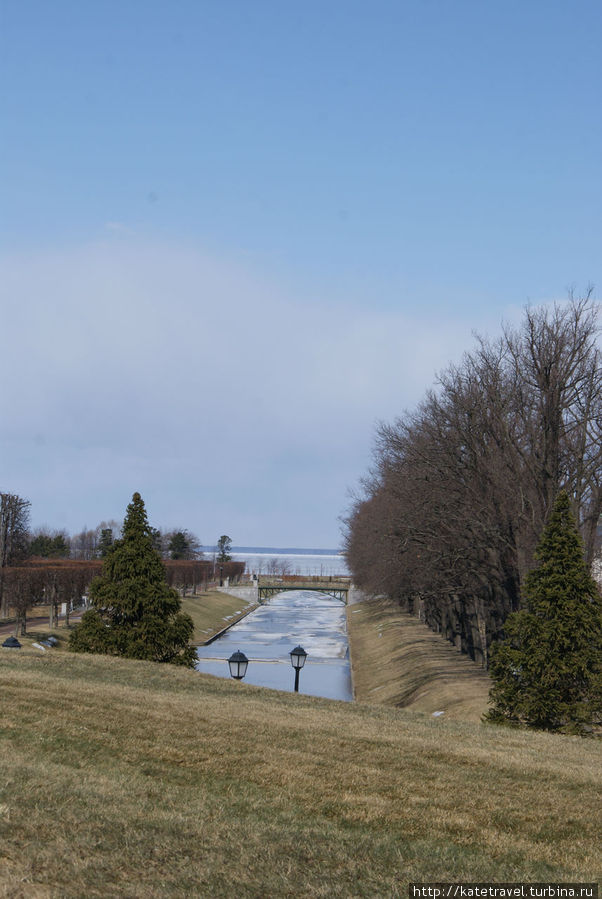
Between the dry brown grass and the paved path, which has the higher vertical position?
the paved path

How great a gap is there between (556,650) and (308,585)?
110790 millimetres

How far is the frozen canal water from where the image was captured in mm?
45319

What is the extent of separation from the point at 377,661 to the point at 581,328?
98.6 feet

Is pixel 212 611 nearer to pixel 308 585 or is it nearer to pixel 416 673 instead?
pixel 308 585

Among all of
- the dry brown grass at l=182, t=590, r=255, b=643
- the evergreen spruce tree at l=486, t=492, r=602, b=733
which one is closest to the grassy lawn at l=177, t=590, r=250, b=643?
the dry brown grass at l=182, t=590, r=255, b=643

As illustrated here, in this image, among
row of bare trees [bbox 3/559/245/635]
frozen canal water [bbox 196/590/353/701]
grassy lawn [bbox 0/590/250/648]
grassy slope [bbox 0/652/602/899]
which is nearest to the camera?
grassy slope [bbox 0/652/602/899]

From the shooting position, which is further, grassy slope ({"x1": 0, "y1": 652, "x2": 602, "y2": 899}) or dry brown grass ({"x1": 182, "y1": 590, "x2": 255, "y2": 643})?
dry brown grass ({"x1": 182, "y1": 590, "x2": 255, "y2": 643})

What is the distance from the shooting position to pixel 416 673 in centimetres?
4288

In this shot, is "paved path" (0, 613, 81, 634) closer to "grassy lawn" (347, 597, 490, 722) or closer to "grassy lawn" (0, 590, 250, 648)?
"grassy lawn" (0, 590, 250, 648)

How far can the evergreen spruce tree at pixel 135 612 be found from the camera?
1135 inches

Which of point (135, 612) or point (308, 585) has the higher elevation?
point (135, 612)

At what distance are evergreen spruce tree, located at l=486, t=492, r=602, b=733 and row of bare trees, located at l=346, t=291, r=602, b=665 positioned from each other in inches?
320

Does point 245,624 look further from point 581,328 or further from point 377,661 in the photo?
point 581,328

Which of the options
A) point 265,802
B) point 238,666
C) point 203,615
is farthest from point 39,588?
point 265,802
